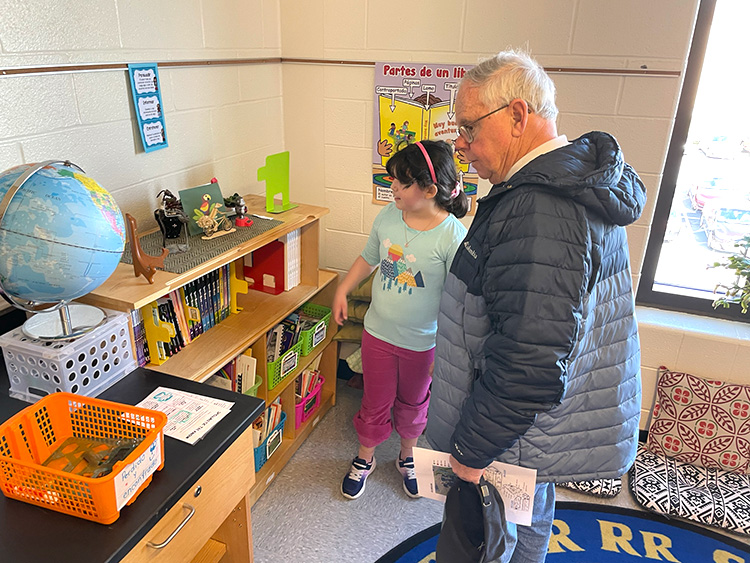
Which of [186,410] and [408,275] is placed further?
[408,275]

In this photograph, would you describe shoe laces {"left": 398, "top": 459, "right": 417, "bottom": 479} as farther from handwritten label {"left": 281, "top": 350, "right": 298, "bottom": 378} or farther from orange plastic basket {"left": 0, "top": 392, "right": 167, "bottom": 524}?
orange plastic basket {"left": 0, "top": 392, "right": 167, "bottom": 524}

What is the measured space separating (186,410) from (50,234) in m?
0.51

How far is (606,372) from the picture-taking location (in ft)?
4.03

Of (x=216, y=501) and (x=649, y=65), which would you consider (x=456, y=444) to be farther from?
(x=649, y=65)

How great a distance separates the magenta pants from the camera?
6.67 feet

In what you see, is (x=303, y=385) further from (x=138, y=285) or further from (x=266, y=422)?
(x=138, y=285)

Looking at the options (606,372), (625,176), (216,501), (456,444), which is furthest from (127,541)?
(625,176)

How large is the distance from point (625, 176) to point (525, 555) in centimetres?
104

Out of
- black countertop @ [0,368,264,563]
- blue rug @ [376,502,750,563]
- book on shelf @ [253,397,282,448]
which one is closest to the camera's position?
black countertop @ [0,368,264,563]

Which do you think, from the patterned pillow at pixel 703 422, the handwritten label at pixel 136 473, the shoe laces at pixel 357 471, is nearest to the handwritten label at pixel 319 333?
the shoe laces at pixel 357 471

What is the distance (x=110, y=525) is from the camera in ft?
3.25

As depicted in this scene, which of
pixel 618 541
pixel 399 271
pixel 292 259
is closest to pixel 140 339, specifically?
pixel 292 259

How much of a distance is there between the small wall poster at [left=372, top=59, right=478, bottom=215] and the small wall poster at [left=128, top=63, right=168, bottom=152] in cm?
93

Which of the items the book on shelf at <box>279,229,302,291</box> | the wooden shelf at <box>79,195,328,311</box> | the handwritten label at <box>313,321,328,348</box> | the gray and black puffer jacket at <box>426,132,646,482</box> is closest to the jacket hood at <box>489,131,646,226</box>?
the gray and black puffer jacket at <box>426,132,646,482</box>
